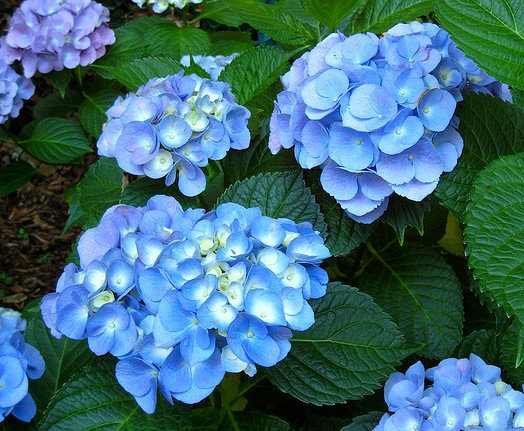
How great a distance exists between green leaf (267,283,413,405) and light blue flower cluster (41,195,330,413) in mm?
136

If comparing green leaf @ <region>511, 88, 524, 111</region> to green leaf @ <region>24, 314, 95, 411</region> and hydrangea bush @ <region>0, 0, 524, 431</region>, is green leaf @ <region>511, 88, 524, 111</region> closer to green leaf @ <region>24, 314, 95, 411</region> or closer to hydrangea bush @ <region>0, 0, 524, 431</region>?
hydrangea bush @ <region>0, 0, 524, 431</region>

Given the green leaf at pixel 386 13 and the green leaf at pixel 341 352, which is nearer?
the green leaf at pixel 341 352

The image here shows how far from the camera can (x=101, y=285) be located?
0.91 m

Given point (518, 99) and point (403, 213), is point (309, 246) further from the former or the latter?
point (518, 99)

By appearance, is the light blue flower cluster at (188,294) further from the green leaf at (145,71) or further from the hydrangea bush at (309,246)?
the green leaf at (145,71)

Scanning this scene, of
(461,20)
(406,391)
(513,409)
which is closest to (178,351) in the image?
(406,391)

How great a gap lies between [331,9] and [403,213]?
0.43 m

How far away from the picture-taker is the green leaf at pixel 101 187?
4.67 feet

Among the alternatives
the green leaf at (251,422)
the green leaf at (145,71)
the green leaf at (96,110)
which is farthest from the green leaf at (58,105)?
the green leaf at (251,422)

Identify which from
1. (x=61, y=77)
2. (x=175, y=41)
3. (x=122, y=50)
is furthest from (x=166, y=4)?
(x=61, y=77)

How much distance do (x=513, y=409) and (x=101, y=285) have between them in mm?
571

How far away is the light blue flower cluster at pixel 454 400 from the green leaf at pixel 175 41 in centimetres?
131

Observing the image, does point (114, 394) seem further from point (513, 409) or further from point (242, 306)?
point (513, 409)

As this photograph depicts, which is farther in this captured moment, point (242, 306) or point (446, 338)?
point (446, 338)
